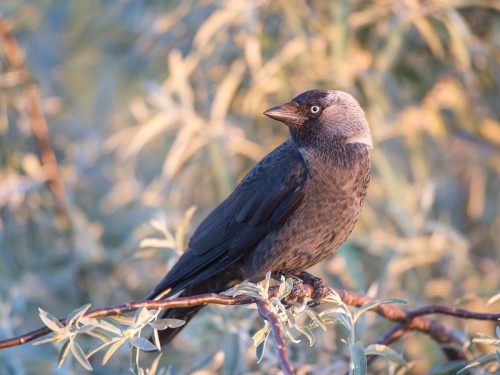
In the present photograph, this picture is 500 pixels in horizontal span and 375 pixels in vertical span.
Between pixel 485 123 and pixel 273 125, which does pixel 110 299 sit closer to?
pixel 273 125

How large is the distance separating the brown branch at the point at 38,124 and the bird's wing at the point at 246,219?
1692mm

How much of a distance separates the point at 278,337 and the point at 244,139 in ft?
9.63

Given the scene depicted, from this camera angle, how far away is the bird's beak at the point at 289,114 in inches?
130

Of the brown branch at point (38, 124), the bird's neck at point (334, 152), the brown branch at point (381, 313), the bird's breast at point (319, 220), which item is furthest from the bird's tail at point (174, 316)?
the brown branch at point (38, 124)

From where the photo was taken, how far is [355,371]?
2.21 metres

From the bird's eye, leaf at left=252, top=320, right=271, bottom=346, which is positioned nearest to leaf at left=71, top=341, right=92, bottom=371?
leaf at left=252, top=320, right=271, bottom=346

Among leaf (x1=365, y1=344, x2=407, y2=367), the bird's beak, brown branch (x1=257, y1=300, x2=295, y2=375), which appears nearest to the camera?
brown branch (x1=257, y1=300, x2=295, y2=375)

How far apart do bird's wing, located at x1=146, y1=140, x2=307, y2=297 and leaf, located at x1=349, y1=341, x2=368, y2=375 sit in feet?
3.08

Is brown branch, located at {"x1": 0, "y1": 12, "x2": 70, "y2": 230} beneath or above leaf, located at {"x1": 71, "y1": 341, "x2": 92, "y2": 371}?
above

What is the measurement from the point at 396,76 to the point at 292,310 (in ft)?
10.4

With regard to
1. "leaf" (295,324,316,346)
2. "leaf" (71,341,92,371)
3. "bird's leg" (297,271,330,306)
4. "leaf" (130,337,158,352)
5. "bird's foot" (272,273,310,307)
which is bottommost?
"bird's leg" (297,271,330,306)

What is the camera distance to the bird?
10.1 ft

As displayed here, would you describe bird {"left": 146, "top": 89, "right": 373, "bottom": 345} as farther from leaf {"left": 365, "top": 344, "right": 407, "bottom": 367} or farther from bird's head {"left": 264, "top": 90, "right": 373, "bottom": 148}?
leaf {"left": 365, "top": 344, "right": 407, "bottom": 367}

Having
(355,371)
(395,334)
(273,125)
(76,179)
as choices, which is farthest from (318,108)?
(76,179)
